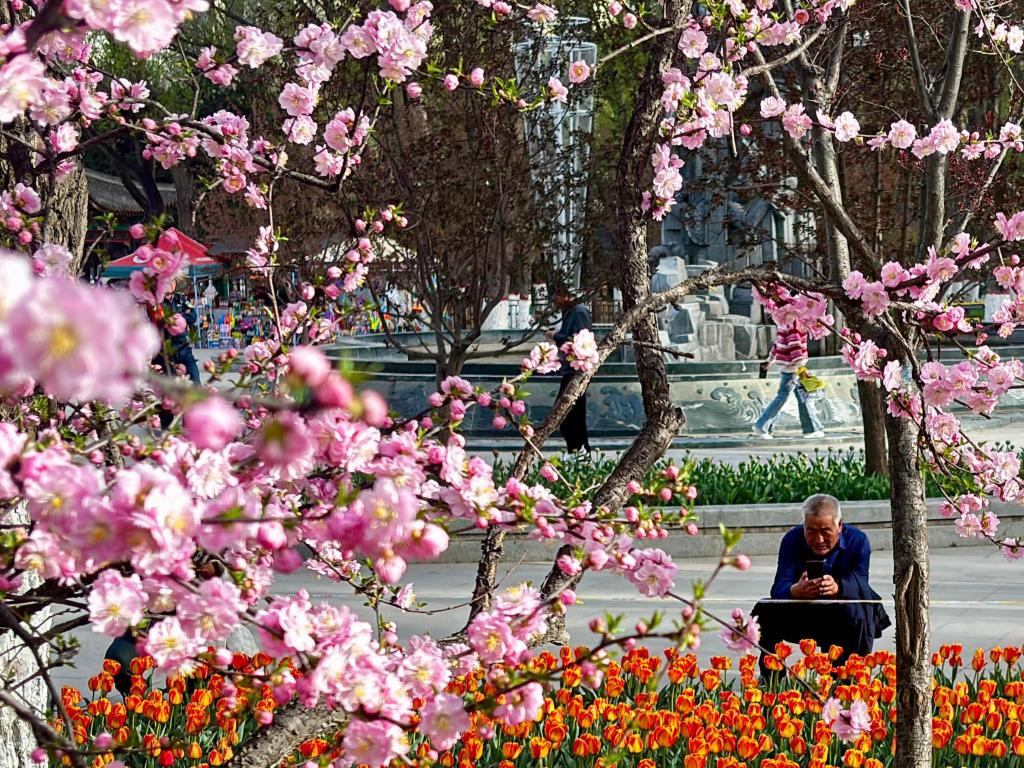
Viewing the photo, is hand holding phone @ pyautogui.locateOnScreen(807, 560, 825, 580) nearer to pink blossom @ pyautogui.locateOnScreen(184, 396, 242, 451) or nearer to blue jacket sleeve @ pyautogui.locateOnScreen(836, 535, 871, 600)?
blue jacket sleeve @ pyautogui.locateOnScreen(836, 535, 871, 600)

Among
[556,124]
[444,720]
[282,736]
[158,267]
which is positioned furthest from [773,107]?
[556,124]

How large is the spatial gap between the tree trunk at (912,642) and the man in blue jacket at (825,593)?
1.83 metres

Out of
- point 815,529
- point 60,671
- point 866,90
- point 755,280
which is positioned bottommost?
point 60,671

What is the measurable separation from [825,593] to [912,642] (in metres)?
1.92

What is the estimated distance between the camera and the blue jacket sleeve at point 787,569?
21.0ft

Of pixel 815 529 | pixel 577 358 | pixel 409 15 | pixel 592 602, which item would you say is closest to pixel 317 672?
pixel 577 358

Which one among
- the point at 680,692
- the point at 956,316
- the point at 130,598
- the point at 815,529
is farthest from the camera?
the point at 815,529

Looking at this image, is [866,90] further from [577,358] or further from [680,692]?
[577,358]

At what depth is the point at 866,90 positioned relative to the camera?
46.8 ft

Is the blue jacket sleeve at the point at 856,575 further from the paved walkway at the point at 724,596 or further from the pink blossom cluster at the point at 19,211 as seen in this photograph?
the pink blossom cluster at the point at 19,211

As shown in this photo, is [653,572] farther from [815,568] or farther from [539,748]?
[815,568]

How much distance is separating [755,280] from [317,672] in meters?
2.22

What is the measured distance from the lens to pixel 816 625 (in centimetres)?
638

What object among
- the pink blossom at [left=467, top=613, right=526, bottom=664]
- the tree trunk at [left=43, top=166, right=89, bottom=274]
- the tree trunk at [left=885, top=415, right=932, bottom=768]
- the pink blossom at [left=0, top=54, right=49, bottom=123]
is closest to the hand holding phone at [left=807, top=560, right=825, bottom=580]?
the tree trunk at [left=885, top=415, right=932, bottom=768]
